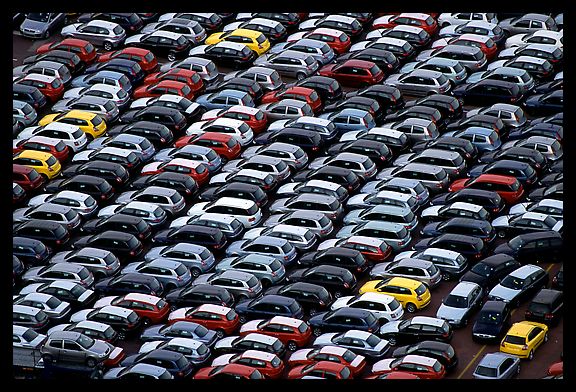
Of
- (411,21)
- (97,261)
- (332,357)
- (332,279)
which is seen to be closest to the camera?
(332,357)

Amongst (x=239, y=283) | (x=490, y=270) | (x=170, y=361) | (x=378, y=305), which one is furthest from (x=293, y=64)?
(x=170, y=361)

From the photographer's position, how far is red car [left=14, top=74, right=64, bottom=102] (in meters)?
97.6

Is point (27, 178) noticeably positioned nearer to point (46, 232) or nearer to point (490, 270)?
point (46, 232)

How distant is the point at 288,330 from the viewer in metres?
74.0

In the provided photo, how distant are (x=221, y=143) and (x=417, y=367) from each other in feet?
79.3

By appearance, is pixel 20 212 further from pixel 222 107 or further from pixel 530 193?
pixel 530 193

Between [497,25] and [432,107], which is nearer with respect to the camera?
[432,107]

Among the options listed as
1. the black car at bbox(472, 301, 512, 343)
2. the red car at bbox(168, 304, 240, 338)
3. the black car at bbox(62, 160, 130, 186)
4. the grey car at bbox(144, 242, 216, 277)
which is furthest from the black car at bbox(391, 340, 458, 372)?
the black car at bbox(62, 160, 130, 186)

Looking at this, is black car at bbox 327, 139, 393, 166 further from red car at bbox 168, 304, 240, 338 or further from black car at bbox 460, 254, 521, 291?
red car at bbox 168, 304, 240, 338

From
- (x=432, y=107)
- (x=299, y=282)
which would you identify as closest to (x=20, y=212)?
(x=299, y=282)

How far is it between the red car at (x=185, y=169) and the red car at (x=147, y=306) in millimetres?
12520

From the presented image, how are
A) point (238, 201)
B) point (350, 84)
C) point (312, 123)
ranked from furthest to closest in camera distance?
1. point (350, 84)
2. point (312, 123)
3. point (238, 201)

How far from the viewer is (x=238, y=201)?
8425cm

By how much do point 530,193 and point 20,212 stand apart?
26.2 metres
